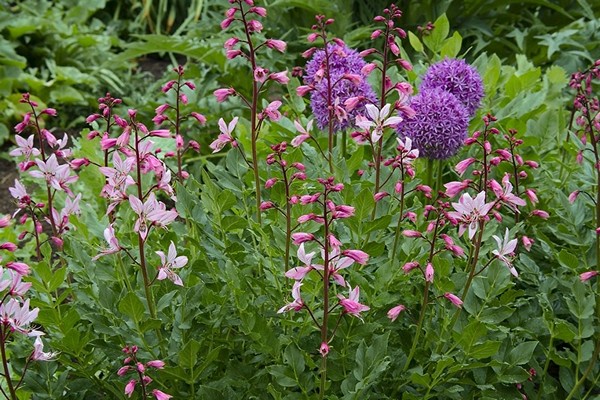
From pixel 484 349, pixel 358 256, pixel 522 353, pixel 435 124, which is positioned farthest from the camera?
pixel 435 124

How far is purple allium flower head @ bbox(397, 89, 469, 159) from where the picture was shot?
2135mm

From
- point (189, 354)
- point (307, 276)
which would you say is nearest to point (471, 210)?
point (307, 276)

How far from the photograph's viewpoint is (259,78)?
1.77 metres

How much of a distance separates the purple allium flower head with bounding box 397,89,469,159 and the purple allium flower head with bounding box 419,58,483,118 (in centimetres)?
17

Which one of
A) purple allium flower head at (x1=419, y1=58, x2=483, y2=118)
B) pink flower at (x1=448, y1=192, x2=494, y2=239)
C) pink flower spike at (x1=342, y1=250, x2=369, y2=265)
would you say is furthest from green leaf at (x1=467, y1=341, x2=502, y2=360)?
purple allium flower head at (x1=419, y1=58, x2=483, y2=118)

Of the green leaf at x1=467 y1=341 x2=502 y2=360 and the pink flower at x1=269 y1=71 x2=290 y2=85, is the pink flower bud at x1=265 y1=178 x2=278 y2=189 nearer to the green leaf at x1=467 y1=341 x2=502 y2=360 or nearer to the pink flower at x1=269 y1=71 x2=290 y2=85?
the pink flower at x1=269 y1=71 x2=290 y2=85

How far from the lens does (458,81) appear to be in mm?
2357

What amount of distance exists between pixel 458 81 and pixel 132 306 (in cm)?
115

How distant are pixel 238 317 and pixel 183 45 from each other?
269 centimetres

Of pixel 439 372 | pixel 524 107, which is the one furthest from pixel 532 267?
pixel 524 107

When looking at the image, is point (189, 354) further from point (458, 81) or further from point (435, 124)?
point (458, 81)

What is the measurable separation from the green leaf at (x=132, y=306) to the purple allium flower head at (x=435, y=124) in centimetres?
84

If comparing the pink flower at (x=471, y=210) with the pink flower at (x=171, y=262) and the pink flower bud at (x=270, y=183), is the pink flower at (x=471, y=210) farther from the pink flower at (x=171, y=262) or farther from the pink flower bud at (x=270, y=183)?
the pink flower at (x=171, y=262)

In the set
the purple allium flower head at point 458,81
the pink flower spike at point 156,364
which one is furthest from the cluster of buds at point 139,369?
the purple allium flower head at point 458,81
